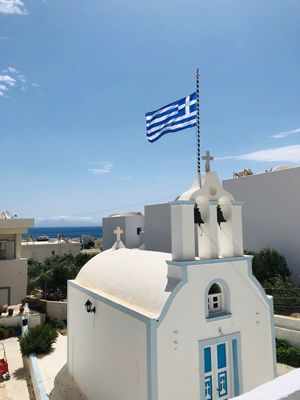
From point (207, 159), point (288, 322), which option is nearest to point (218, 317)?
point (207, 159)

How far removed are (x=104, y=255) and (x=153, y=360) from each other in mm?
6303

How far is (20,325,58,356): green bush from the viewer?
51.2 ft

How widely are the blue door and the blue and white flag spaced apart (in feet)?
20.7

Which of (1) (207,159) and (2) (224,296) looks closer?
(2) (224,296)

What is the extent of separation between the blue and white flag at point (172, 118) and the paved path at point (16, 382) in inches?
428

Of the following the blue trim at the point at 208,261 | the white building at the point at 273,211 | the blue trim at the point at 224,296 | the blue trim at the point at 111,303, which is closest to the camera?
the blue trim at the point at 111,303

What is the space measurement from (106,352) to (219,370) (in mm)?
3335

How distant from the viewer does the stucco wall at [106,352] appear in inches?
318

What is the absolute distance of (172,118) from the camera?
1120 cm

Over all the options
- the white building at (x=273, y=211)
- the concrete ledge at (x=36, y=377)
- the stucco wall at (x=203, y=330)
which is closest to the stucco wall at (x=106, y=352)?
the stucco wall at (x=203, y=330)

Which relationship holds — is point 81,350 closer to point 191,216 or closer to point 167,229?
point 191,216

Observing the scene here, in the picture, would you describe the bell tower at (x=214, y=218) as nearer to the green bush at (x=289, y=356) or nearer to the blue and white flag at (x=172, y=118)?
the blue and white flag at (x=172, y=118)

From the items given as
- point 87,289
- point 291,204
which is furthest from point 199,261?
point 291,204

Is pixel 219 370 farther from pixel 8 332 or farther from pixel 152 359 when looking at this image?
pixel 8 332
